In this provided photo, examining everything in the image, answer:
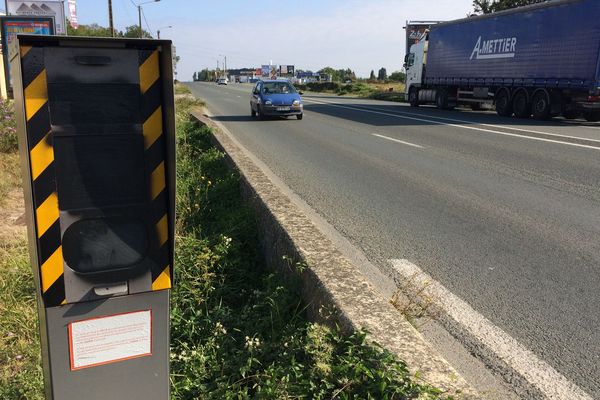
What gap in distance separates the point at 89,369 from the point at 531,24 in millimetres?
21755

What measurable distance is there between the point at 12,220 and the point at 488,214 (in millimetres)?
5580

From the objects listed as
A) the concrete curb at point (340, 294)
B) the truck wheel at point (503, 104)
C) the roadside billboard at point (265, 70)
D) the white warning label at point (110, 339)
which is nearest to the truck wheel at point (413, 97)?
the truck wheel at point (503, 104)

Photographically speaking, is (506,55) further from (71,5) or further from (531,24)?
(71,5)

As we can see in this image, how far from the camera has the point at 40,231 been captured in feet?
5.92

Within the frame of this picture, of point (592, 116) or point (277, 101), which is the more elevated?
point (277, 101)

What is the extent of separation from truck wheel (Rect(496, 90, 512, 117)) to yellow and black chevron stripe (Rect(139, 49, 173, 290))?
A: 21.7 metres

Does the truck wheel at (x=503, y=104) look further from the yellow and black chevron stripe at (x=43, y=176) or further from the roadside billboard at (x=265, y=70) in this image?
the roadside billboard at (x=265, y=70)

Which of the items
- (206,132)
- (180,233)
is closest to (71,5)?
(206,132)

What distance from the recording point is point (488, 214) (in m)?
6.12

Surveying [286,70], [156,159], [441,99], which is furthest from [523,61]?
[286,70]

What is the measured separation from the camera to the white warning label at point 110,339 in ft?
6.32

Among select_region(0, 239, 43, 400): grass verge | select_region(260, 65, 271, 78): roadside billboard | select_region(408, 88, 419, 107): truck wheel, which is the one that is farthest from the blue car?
select_region(260, 65, 271, 78): roadside billboard

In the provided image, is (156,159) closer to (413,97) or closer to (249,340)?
(249,340)

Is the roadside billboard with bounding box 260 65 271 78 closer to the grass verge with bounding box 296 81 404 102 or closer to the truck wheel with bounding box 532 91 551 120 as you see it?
the grass verge with bounding box 296 81 404 102
